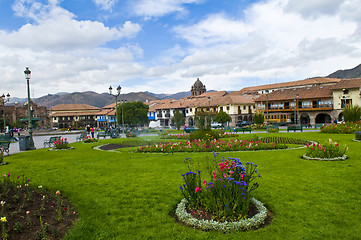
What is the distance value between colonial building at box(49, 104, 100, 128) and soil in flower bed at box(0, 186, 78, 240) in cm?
9514

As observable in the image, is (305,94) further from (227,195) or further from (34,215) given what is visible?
(34,215)

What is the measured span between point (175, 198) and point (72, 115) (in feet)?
341

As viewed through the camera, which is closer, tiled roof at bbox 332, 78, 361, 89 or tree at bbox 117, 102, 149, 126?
tiled roof at bbox 332, 78, 361, 89

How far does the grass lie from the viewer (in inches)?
173

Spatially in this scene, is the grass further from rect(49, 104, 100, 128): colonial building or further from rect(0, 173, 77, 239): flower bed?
rect(49, 104, 100, 128): colonial building

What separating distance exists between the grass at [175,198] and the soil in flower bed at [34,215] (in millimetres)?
239

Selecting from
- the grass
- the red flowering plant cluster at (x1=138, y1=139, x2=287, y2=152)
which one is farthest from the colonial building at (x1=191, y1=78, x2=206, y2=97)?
the grass

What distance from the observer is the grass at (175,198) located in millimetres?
4402

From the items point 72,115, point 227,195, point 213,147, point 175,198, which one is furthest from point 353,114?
point 72,115

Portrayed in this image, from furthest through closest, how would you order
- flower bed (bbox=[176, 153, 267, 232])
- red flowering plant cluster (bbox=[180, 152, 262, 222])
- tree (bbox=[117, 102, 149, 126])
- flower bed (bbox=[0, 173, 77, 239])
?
tree (bbox=[117, 102, 149, 126])
red flowering plant cluster (bbox=[180, 152, 262, 222])
flower bed (bbox=[176, 153, 267, 232])
flower bed (bbox=[0, 173, 77, 239])

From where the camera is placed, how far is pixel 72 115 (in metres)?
101

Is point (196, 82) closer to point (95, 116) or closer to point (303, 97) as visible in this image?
point (95, 116)

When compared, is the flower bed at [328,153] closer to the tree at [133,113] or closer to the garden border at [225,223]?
the garden border at [225,223]

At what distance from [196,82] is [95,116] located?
154ft
